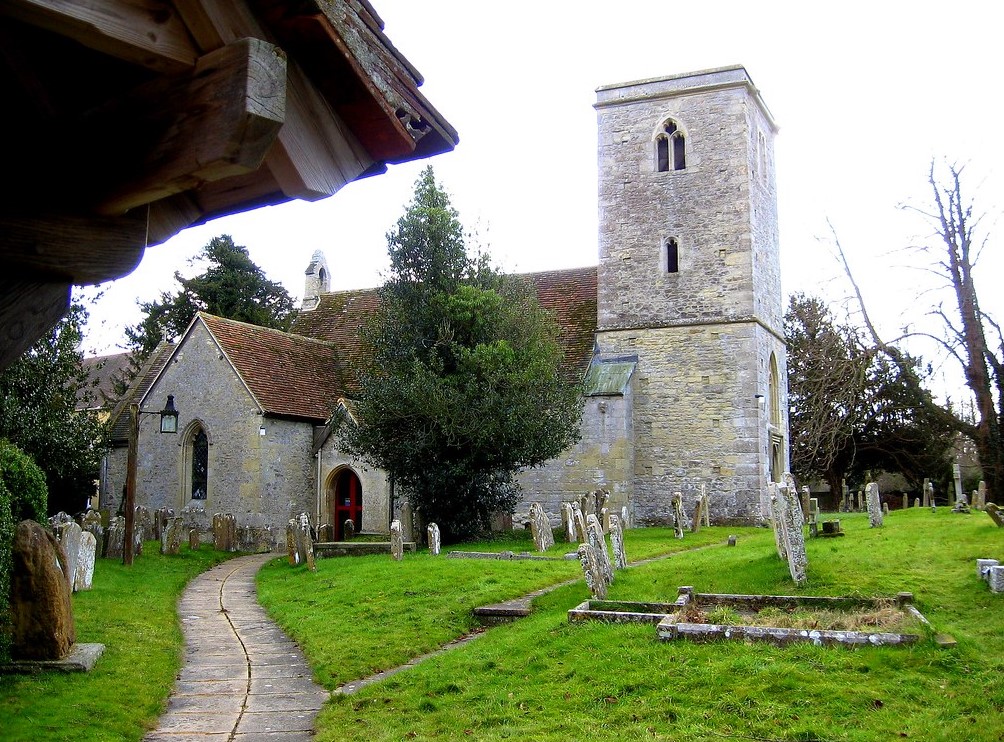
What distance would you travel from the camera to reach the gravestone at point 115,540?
17.8m

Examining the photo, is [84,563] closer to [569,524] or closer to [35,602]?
[35,602]

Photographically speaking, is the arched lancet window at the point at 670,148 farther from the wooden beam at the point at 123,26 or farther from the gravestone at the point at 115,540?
the wooden beam at the point at 123,26

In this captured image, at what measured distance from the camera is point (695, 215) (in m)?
24.6

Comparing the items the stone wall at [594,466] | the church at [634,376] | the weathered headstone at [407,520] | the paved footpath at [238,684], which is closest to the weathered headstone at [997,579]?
the paved footpath at [238,684]

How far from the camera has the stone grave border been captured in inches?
309

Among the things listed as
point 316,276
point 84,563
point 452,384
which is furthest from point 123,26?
point 316,276

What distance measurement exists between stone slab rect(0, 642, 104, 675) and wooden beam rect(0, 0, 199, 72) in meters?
7.37

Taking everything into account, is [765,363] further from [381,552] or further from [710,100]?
[381,552]

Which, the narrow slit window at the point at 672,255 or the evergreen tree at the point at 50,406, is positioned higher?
the narrow slit window at the point at 672,255

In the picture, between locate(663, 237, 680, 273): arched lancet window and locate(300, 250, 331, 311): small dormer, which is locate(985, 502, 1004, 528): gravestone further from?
locate(300, 250, 331, 311): small dormer

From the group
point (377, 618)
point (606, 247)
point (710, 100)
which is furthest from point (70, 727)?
point (710, 100)

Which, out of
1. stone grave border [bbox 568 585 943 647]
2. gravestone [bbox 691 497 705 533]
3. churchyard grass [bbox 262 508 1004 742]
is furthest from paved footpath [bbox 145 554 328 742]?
gravestone [bbox 691 497 705 533]

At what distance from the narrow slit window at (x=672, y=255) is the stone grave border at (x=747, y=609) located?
50.5 ft

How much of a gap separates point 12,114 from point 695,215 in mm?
23087
